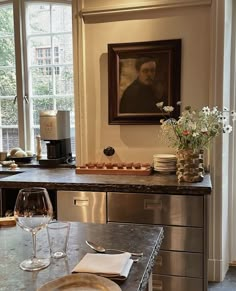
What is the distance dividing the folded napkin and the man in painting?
1.99m

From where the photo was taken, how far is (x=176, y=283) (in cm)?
240

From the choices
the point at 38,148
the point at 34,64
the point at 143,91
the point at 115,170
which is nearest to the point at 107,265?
the point at 115,170

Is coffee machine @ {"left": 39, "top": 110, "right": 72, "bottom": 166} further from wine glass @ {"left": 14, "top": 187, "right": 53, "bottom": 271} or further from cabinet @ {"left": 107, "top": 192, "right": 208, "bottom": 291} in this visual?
wine glass @ {"left": 14, "top": 187, "right": 53, "bottom": 271}

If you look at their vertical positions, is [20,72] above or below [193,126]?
above

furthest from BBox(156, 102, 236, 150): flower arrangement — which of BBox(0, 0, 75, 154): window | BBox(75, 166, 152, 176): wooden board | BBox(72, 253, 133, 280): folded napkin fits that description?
BBox(72, 253, 133, 280): folded napkin

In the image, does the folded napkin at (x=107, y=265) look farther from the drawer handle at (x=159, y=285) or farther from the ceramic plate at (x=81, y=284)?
the drawer handle at (x=159, y=285)

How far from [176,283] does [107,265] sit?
1.58 meters

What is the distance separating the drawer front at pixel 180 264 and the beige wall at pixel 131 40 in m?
0.88

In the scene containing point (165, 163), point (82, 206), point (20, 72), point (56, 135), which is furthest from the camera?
point (20, 72)

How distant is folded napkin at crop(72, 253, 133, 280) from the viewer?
3.12 ft

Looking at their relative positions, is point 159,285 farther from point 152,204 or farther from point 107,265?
point 107,265

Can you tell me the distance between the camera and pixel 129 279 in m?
0.95

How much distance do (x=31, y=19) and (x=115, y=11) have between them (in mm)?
1069

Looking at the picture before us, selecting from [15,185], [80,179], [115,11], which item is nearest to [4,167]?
[15,185]
